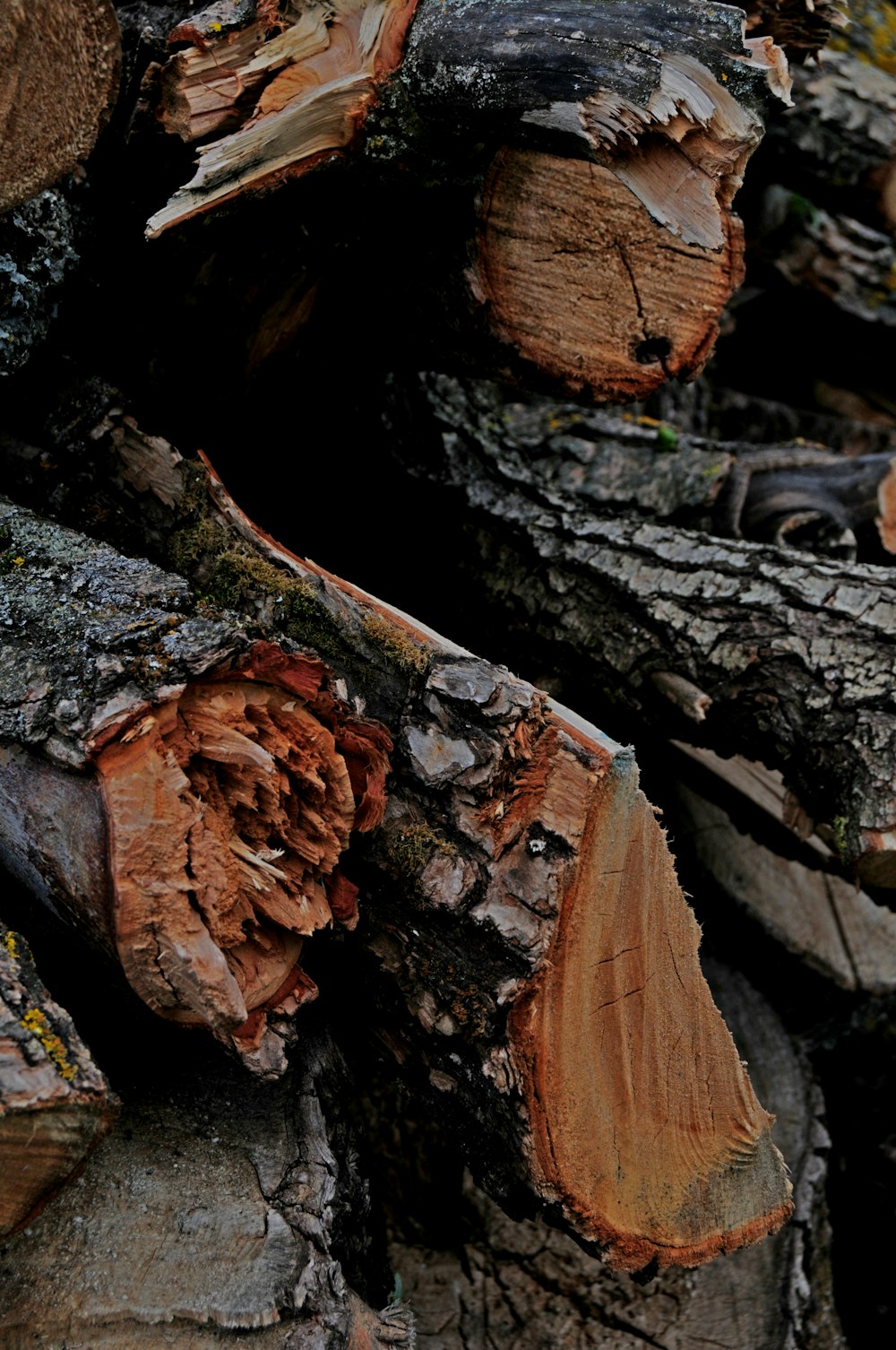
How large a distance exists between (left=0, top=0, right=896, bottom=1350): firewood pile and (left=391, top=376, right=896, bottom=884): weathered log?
0.04 feet

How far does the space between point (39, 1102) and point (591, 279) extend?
5.38 ft

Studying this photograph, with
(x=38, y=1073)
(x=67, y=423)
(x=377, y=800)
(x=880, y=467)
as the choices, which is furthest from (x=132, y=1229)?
(x=880, y=467)

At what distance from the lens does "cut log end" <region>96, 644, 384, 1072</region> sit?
1231mm

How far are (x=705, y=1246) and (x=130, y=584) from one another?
4.18 ft

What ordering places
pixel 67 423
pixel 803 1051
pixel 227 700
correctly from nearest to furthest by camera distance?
pixel 227 700
pixel 67 423
pixel 803 1051

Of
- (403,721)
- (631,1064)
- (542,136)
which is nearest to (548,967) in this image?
(631,1064)

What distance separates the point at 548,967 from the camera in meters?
1.41

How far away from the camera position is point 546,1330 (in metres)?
1.98

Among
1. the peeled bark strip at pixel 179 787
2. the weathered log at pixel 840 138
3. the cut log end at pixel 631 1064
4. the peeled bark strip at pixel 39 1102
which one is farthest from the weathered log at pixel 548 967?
the weathered log at pixel 840 138

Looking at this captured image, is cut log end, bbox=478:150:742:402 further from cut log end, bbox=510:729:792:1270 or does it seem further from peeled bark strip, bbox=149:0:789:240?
cut log end, bbox=510:729:792:1270

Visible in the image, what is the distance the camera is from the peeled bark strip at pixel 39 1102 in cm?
112

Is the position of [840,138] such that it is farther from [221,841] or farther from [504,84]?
[221,841]

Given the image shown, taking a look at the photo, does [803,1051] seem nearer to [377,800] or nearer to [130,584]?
[377,800]

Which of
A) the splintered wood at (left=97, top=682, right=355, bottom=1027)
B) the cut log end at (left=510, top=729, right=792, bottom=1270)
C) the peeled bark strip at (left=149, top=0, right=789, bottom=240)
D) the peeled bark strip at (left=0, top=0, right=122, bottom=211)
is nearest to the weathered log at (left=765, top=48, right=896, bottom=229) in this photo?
the peeled bark strip at (left=149, top=0, right=789, bottom=240)
